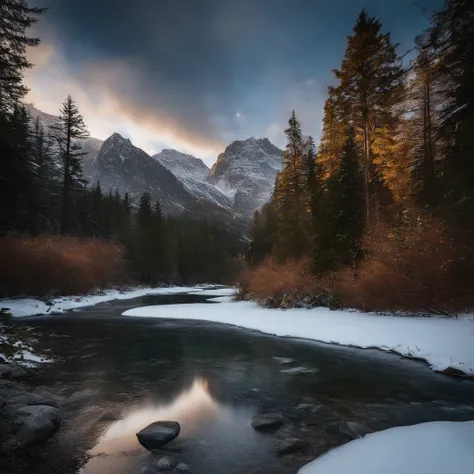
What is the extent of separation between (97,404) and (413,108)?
2502 centimetres

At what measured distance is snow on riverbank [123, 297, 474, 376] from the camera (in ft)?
30.5

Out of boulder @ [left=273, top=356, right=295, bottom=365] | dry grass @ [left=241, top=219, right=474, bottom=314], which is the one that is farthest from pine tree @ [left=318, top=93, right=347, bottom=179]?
boulder @ [left=273, top=356, right=295, bottom=365]

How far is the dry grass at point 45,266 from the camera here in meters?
22.3

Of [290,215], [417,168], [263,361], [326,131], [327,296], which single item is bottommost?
[263,361]

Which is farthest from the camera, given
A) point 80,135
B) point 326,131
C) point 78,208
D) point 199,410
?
point 78,208

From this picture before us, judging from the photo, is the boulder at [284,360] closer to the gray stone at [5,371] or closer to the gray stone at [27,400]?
the gray stone at [27,400]

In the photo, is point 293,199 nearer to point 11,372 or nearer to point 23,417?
point 11,372

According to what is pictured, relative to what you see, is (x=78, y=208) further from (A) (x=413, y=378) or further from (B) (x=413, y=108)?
(A) (x=413, y=378)

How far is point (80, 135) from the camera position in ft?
120

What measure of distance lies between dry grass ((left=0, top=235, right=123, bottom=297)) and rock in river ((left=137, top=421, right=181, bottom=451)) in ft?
71.3

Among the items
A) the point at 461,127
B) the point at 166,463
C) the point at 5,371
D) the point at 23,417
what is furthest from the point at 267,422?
the point at 461,127

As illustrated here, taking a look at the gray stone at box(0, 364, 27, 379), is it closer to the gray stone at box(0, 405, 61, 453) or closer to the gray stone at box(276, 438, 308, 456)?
the gray stone at box(0, 405, 61, 453)

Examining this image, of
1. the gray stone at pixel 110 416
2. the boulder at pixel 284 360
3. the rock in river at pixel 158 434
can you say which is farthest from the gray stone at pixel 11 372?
the boulder at pixel 284 360

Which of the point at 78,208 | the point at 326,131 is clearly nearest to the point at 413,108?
the point at 326,131
